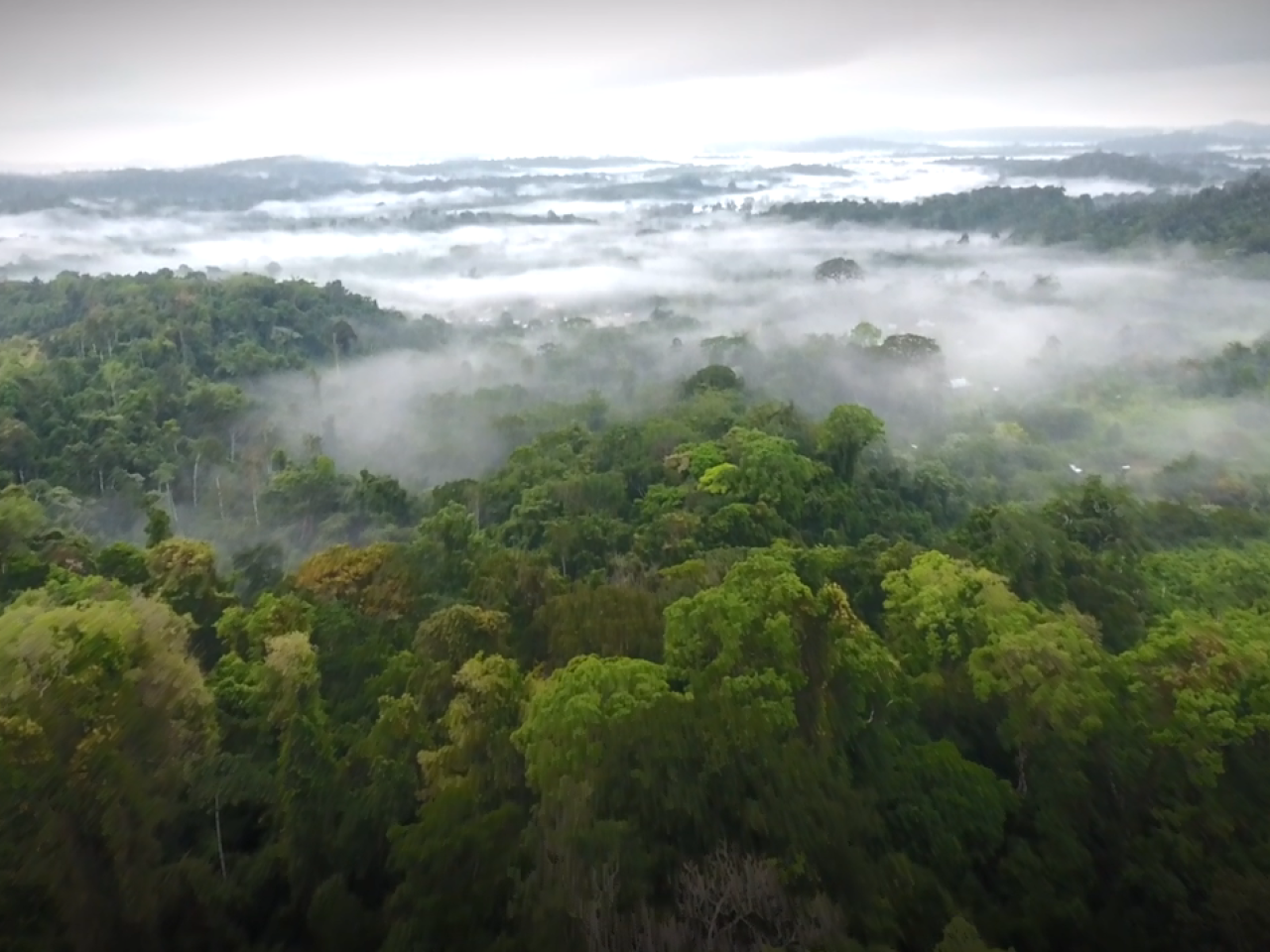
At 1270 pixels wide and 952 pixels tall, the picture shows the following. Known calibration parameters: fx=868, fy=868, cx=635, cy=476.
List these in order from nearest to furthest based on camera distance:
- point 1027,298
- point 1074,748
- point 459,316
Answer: point 1074,748, point 1027,298, point 459,316

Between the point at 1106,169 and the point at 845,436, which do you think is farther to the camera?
the point at 1106,169

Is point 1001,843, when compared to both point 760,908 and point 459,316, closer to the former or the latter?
point 760,908

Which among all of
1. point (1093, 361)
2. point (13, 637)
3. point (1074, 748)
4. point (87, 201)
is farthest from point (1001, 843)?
point (87, 201)

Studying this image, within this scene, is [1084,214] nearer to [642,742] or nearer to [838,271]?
[838,271]

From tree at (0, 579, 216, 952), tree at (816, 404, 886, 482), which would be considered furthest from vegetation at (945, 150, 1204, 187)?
tree at (0, 579, 216, 952)

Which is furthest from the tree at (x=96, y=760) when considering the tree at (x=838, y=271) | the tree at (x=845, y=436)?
the tree at (x=838, y=271)

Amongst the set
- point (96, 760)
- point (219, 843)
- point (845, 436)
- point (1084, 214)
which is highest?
point (96, 760)

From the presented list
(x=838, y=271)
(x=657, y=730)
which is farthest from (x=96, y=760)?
(x=838, y=271)

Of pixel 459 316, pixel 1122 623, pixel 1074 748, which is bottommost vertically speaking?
pixel 459 316

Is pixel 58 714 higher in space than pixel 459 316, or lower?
higher

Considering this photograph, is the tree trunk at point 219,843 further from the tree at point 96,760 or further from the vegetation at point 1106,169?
the vegetation at point 1106,169
